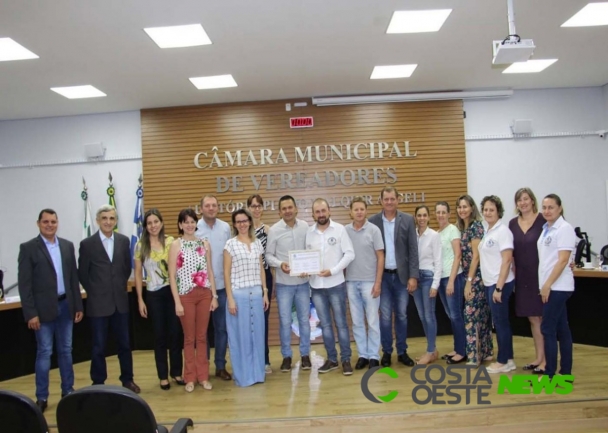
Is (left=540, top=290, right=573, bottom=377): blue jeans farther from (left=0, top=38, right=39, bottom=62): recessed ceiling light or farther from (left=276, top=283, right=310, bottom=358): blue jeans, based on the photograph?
(left=0, top=38, right=39, bottom=62): recessed ceiling light

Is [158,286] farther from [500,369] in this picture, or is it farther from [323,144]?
[323,144]

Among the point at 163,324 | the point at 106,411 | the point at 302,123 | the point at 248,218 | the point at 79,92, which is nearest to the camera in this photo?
the point at 106,411

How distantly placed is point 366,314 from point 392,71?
3.46m

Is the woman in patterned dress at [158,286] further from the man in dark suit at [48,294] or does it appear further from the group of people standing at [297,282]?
the man in dark suit at [48,294]

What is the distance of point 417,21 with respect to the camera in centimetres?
501

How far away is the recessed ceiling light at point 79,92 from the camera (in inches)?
258

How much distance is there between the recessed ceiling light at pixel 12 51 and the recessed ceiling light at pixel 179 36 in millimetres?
1433

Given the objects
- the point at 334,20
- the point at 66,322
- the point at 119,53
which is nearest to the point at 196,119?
the point at 119,53

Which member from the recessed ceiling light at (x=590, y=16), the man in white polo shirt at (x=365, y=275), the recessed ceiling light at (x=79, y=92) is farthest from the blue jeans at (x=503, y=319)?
the recessed ceiling light at (x=79, y=92)

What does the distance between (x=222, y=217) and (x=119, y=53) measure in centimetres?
298

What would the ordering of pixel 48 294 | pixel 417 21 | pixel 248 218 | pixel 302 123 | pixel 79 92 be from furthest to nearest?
pixel 302 123
pixel 79 92
pixel 417 21
pixel 248 218
pixel 48 294

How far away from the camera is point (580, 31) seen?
17.8 ft

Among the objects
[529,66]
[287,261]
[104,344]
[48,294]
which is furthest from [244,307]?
[529,66]

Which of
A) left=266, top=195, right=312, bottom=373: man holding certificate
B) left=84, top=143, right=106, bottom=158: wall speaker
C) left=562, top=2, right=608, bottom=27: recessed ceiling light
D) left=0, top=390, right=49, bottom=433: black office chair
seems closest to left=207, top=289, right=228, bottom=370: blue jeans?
left=266, top=195, right=312, bottom=373: man holding certificate
